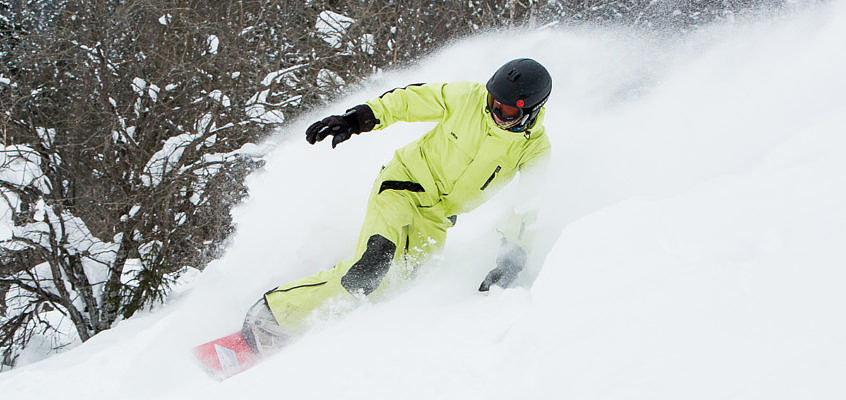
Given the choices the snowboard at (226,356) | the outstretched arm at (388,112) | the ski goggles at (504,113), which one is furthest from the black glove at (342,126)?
the snowboard at (226,356)

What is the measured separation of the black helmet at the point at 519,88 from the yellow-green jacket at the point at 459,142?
0.10 m

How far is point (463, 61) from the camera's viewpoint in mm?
5691

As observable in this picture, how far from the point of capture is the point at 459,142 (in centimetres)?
245

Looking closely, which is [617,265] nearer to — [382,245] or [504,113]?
[504,113]

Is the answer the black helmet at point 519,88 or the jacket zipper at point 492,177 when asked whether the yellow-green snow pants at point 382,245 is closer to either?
the jacket zipper at point 492,177

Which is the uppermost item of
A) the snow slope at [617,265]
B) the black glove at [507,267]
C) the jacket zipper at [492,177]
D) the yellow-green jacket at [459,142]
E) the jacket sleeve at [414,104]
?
the jacket sleeve at [414,104]

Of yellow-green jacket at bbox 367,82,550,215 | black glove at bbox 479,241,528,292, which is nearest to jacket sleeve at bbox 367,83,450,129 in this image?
yellow-green jacket at bbox 367,82,550,215

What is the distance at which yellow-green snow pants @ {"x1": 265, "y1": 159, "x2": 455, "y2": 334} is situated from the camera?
256 cm

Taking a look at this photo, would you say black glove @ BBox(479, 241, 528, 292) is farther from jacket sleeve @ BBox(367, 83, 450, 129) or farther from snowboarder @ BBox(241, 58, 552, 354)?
jacket sleeve @ BBox(367, 83, 450, 129)

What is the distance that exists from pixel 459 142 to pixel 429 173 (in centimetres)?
26

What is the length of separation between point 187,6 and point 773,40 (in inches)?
310

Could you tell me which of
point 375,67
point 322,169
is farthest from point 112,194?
point 322,169

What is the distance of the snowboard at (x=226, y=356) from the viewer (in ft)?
8.50

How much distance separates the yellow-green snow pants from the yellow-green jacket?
106mm
